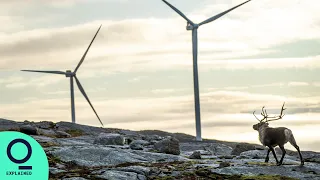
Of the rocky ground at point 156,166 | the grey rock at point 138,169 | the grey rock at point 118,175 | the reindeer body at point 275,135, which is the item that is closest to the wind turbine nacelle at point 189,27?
the rocky ground at point 156,166

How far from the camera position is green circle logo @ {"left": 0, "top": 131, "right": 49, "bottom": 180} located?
30031mm

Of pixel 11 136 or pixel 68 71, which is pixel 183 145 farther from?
pixel 11 136

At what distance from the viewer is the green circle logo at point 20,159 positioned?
30031 mm

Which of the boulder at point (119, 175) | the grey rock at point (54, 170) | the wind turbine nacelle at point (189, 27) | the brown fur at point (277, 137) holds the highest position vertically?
the wind turbine nacelle at point (189, 27)

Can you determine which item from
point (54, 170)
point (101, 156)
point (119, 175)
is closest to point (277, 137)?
point (119, 175)

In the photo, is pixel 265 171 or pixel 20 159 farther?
pixel 265 171

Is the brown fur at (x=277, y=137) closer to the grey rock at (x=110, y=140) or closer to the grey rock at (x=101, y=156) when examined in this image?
the grey rock at (x=101, y=156)

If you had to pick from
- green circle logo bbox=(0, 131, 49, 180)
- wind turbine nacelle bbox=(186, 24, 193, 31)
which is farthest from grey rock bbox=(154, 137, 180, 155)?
wind turbine nacelle bbox=(186, 24, 193, 31)

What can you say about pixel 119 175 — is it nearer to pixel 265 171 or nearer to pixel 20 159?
pixel 20 159

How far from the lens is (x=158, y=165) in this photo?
37.9 m

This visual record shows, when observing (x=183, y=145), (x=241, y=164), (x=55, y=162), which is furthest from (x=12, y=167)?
(x=183, y=145)

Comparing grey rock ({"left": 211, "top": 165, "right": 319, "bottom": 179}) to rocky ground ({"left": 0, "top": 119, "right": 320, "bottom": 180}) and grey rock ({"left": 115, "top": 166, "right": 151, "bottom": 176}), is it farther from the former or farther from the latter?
grey rock ({"left": 115, "top": 166, "right": 151, "bottom": 176})

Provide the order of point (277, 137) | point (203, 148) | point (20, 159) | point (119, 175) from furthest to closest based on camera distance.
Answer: point (203, 148), point (277, 137), point (119, 175), point (20, 159)

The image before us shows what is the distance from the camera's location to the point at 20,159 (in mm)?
30172
